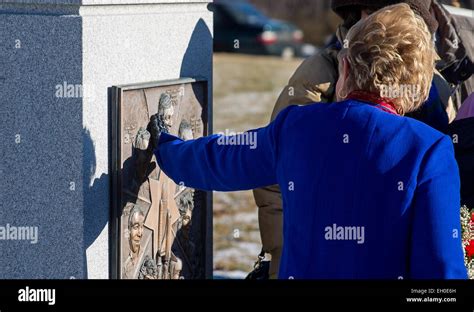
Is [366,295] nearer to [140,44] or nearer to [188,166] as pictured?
[188,166]

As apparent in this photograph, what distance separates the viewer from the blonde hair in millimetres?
2752

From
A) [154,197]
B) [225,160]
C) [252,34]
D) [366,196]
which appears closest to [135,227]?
[154,197]

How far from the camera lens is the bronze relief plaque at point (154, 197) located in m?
3.63

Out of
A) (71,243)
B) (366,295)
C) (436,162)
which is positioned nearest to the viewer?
(436,162)

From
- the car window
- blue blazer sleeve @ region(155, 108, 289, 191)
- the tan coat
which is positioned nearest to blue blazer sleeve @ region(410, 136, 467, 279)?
blue blazer sleeve @ region(155, 108, 289, 191)

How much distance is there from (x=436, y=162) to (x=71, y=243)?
4.76 ft

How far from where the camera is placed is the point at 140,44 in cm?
376

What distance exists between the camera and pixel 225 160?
315cm

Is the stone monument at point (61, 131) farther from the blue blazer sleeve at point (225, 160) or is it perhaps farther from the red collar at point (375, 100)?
the red collar at point (375, 100)

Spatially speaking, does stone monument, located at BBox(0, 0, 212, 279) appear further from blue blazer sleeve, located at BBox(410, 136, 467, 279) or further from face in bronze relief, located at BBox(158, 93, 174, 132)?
blue blazer sleeve, located at BBox(410, 136, 467, 279)

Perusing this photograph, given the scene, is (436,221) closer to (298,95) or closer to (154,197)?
(298,95)

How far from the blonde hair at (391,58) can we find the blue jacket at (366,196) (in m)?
0.08

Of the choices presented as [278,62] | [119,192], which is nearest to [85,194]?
[119,192]

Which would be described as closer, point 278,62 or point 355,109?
point 355,109
